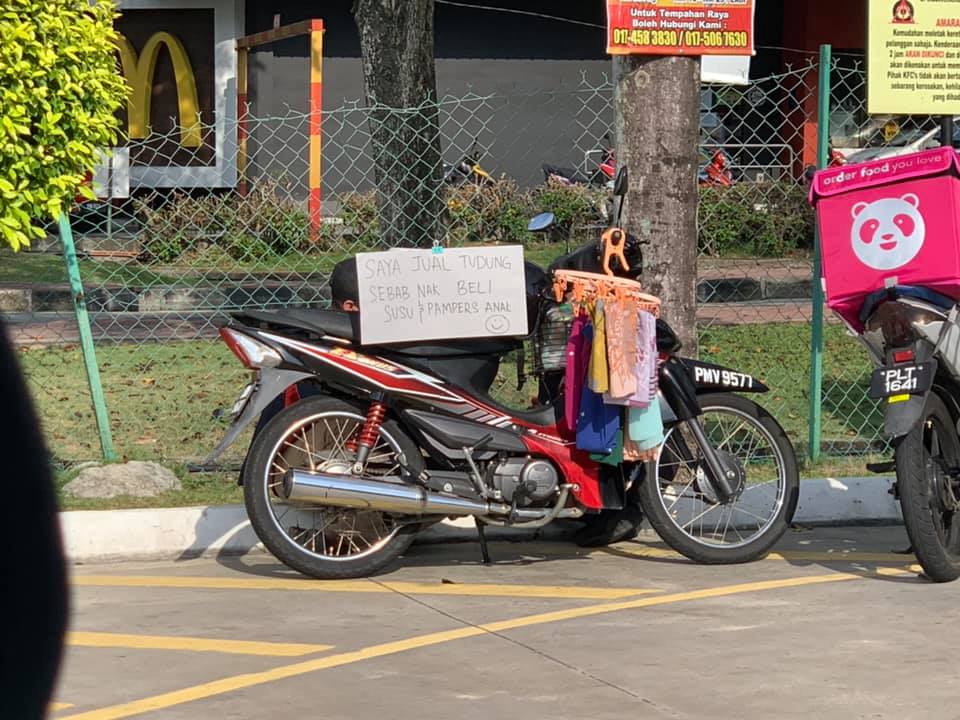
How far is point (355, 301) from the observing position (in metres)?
6.35

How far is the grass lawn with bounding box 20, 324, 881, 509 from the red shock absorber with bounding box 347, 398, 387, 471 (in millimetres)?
1198

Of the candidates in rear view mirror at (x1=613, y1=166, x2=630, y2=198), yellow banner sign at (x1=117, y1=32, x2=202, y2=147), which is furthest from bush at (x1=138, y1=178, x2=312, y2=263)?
yellow banner sign at (x1=117, y1=32, x2=202, y2=147)

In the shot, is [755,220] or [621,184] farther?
[755,220]

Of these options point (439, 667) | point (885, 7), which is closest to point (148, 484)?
point (439, 667)

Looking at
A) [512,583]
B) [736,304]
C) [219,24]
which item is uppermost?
[219,24]

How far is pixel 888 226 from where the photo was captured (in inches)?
241

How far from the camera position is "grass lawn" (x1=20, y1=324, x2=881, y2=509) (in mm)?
7895

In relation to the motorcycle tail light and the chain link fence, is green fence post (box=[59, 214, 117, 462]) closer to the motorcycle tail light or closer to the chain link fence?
the chain link fence

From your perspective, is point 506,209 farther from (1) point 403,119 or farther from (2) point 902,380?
(2) point 902,380

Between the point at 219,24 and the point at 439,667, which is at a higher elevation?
the point at 219,24

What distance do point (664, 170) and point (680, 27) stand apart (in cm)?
66

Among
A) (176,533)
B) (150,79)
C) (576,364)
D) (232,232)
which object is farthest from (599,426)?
(150,79)

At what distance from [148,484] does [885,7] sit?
4.07 metres

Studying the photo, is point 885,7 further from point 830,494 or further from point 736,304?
point 736,304
